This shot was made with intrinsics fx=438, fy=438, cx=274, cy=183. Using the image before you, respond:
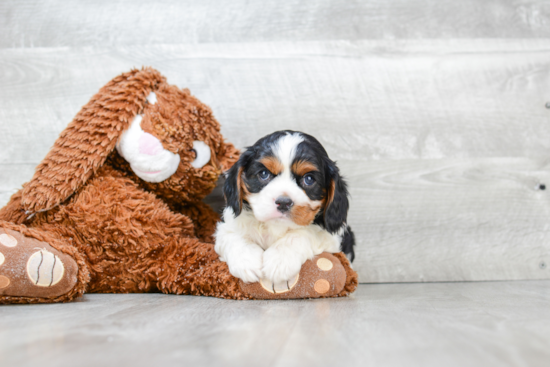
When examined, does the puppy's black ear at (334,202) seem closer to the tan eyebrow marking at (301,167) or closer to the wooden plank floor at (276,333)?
the tan eyebrow marking at (301,167)

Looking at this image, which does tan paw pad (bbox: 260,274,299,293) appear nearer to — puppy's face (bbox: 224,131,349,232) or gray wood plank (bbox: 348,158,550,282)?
puppy's face (bbox: 224,131,349,232)

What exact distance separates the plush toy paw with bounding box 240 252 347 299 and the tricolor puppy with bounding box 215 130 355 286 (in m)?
0.03

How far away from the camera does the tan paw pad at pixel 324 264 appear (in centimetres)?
179

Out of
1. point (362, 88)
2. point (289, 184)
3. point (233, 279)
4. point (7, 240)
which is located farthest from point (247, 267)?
point (362, 88)

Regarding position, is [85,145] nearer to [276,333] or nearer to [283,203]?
[283,203]

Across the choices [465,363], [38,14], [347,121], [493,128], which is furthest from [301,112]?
[465,363]

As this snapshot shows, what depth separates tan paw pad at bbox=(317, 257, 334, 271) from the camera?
70.4 inches

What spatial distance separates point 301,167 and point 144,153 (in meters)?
0.78

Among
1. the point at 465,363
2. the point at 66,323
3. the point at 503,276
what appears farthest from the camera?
the point at 503,276

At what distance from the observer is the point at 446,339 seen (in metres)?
1.09

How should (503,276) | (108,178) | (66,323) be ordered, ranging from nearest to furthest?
(66,323), (108,178), (503,276)

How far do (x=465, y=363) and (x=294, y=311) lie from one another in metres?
0.66

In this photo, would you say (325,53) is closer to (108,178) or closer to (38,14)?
(108,178)

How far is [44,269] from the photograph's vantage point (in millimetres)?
1608
